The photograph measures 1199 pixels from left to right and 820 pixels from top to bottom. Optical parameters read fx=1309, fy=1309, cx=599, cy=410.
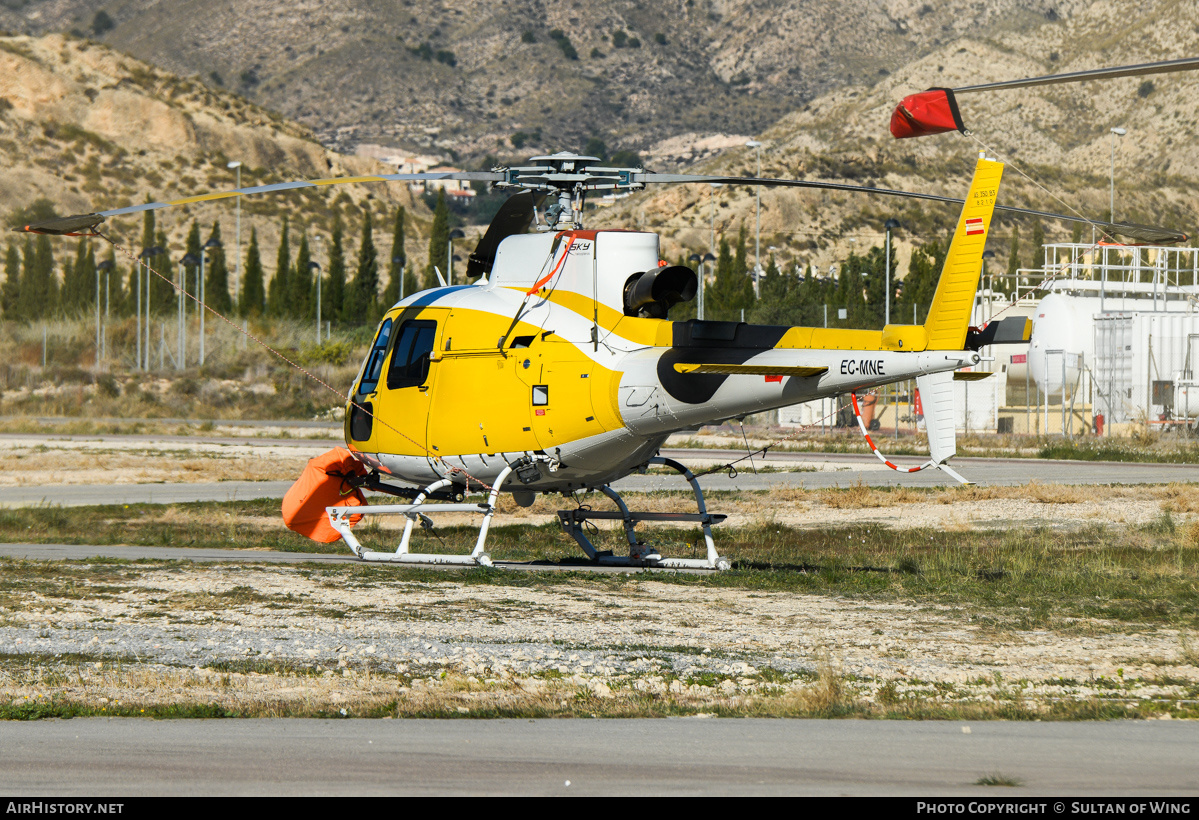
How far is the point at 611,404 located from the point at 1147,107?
16077 centimetres

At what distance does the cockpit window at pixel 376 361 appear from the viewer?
57.4 ft

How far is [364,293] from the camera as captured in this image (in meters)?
84.1

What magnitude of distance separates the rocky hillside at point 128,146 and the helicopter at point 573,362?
332 feet

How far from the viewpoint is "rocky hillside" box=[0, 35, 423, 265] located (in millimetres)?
116312

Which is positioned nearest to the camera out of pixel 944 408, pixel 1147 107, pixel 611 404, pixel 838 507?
pixel 944 408

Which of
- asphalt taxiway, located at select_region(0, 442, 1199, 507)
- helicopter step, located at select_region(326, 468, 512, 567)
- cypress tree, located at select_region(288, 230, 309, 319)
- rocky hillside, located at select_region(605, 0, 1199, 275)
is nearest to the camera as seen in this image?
helicopter step, located at select_region(326, 468, 512, 567)

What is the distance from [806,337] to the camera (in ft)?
44.9

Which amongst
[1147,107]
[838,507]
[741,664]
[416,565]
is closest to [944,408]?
[741,664]

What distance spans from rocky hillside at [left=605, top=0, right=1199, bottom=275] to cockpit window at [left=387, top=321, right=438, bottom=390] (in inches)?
2813

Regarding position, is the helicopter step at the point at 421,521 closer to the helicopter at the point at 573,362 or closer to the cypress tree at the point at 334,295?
the helicopter at the point at 573,362

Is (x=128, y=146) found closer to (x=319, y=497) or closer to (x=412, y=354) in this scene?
(x=319, y=497)

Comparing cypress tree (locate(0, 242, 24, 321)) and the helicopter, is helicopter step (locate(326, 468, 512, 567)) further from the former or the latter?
cypress tree (locate(0, 242, 24, 321))

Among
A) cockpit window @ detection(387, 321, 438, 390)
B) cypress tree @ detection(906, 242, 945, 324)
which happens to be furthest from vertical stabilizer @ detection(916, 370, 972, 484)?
cypress tree @ detection(906, 242, 945, 324)

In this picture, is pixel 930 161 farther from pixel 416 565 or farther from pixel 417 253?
pixel 416 565
